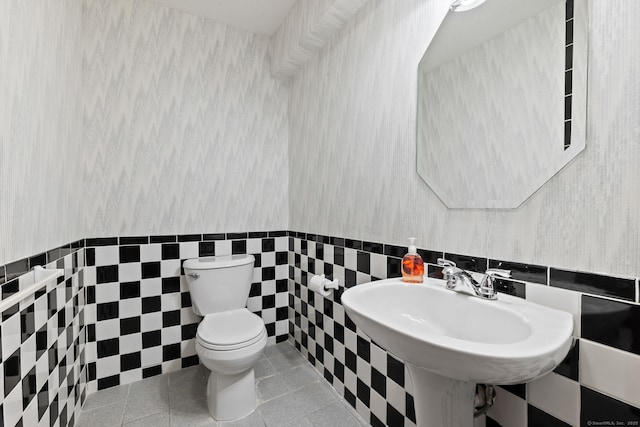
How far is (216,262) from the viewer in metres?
1.79

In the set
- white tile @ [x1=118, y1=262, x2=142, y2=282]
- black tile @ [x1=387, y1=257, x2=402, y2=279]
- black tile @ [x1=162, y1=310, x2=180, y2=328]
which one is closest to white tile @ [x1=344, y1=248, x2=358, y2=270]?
black tile @ [x1=387, y1=257, x2=402, y2=279]

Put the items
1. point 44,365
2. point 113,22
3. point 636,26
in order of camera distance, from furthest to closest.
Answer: point 113,22
point 44,365
point 636,26

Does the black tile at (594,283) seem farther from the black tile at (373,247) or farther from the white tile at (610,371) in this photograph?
the black tile at (373,247)

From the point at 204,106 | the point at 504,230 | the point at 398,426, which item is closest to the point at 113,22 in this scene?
the point at 204,106

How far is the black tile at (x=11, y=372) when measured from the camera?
2.63 feet

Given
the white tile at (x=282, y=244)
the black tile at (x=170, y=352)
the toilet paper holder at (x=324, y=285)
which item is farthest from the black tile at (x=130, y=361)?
the toilet paper holder at (x=324, y=285)

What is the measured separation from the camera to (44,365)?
3.41 ft

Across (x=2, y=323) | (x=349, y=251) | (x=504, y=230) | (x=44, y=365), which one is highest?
(x=504, y=230)

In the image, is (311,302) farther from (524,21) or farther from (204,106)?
(524,21)

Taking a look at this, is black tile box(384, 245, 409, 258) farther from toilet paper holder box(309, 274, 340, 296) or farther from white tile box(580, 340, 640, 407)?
white tile box(580, 340, 640, 407)

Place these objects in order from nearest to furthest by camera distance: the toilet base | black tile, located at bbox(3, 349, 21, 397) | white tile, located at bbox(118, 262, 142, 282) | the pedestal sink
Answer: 1. the pedestal sink
2. black tile, located at bbox(3, 349, 21, 397)
3. the toilet base
4. white tile, located at bbox(118, 262, 142, 282)

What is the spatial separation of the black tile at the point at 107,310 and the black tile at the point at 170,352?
14.4 inches

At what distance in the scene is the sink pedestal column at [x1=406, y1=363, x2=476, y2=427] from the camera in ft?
2.65

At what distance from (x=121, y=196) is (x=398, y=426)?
1947 mm
